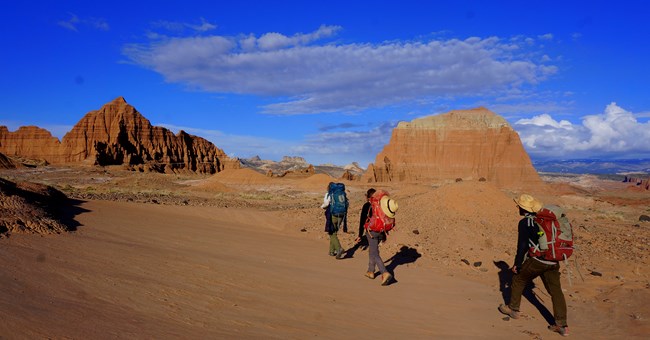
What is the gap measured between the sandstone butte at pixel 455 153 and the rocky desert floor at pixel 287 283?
67072 millimetres

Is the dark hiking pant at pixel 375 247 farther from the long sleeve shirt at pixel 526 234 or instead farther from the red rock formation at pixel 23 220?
the red rock formation at pixel 23 220

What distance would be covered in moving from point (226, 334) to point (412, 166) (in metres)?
86.5

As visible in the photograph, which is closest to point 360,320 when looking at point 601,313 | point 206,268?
point 206,268

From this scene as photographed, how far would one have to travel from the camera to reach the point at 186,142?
378 feet

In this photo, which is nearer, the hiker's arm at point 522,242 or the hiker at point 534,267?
the hiker at point 534,267

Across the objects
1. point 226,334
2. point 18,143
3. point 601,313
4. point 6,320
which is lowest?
point 601,313

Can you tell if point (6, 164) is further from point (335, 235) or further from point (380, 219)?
point (380, 219)

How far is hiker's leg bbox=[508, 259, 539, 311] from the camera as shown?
7.36m

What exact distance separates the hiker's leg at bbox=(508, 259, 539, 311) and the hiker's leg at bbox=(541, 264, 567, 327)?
0.22m

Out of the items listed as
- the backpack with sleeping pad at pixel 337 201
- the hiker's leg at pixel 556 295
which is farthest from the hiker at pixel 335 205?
the hiker's leg at pixel 556 295

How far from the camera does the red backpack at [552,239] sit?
23.2 ft

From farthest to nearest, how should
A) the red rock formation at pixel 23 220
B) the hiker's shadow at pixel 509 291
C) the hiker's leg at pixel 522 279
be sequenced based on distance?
the red rock formation at pixel 23 220 < the hiker's shadow at pixel 509 291 < the hiker's leg at pixel 522 279

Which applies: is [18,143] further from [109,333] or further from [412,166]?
[109,333]

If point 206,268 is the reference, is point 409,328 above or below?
below
